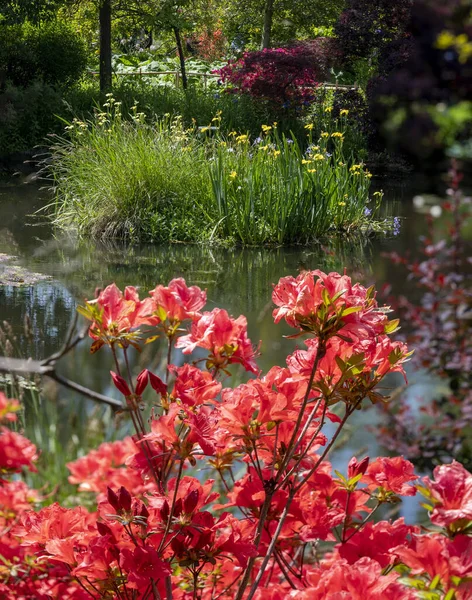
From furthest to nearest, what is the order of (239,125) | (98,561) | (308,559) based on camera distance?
(239,125)
(308,559)
(98,561)

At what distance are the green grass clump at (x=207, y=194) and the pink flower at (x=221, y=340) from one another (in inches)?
219

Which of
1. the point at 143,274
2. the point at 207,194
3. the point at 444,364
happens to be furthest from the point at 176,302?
the point at 207,194

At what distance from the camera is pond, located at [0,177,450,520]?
4031 mm

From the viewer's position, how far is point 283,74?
1297 centimetres

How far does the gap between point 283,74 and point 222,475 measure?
12.3 metres

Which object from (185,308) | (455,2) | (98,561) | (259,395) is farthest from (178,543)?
(455,2)

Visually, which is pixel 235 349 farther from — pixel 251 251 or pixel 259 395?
pixel 251 251

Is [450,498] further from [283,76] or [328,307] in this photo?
[283,76]

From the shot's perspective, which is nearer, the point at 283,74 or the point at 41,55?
the point at 283,74

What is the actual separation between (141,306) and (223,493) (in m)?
1.08

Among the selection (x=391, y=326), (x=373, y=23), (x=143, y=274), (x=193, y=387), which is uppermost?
(x=373, y=23)

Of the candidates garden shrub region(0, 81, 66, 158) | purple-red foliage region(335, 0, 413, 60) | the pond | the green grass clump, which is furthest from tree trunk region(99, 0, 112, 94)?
the green grass clump

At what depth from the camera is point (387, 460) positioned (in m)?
1.42

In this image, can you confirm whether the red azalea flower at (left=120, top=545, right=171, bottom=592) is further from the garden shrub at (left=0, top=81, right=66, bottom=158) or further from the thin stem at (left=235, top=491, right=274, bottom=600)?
the garden shrub at (left=0, top=81, right=66, bottom=158)
